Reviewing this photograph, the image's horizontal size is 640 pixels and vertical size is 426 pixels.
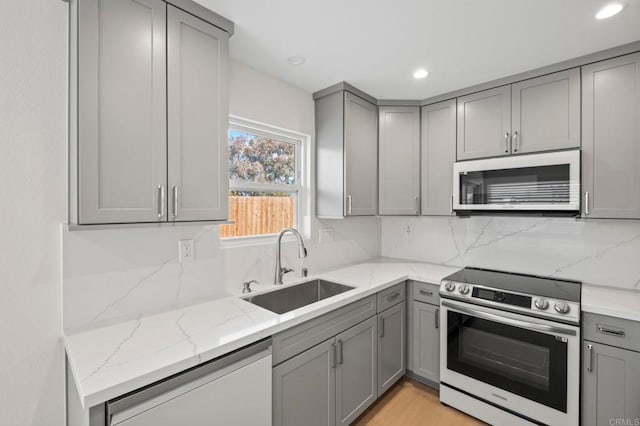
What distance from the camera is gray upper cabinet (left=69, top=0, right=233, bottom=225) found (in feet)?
3.83

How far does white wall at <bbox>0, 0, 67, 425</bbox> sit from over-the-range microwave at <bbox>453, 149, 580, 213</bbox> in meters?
2.58

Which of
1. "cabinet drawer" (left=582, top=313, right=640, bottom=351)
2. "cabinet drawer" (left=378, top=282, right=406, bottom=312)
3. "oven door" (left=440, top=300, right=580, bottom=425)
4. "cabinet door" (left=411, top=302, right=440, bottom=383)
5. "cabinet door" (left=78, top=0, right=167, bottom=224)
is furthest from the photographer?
"cabinet door" (left=411, top=302, right=440, bottom=383)

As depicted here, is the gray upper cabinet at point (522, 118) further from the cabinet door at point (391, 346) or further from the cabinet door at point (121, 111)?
the cabinet door at point (121, 111)

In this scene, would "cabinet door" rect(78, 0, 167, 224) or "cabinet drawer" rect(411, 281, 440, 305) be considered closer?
"cabinet door" rect(78, 0, 167, 224)

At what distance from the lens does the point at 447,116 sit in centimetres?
259

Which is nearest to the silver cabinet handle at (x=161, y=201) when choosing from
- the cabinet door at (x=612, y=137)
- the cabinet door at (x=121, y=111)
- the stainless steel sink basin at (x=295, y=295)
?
the cabinet door at (x=121, y=111)

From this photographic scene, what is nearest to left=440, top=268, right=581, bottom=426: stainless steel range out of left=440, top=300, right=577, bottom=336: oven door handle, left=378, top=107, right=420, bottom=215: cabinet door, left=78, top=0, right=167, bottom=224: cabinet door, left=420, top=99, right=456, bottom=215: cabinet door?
left=440, top=300, right=577, bottom=336: oven door handle

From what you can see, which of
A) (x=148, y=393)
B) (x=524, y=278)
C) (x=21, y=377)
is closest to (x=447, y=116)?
(x=524, y=278)

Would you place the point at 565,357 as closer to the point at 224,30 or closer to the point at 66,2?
the point at 224,30

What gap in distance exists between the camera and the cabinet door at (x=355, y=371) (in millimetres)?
1826

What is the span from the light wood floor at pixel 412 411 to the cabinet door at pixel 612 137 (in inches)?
65.4

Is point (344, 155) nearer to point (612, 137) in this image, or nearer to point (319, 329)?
point (319, 329)

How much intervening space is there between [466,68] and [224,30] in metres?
1.65

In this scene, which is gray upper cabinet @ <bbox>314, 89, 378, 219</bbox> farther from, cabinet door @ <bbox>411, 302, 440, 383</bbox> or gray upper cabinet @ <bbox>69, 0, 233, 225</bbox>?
gray upper cabinet @ <bbox>69, 0, 233, 225</bbox>
